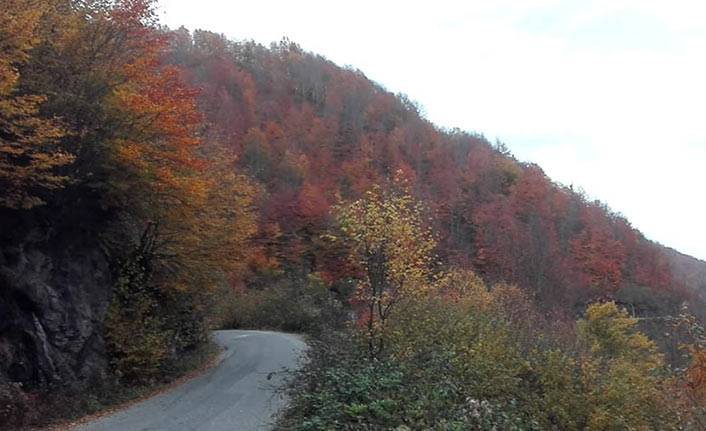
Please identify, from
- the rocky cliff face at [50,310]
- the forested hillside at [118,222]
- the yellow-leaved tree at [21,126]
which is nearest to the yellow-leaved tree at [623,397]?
the forested hillside at [118,222]

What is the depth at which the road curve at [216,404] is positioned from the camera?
13766mm

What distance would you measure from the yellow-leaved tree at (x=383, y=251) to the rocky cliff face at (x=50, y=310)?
7145 mm

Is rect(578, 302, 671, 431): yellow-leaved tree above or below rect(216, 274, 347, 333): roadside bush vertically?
above

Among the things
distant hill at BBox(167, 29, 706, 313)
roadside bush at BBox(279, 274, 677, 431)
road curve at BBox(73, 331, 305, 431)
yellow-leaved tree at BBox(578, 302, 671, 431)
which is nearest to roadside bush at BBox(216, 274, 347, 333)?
distant hill at BBox(167, 29, 706, 313)

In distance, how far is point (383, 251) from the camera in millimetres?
13656

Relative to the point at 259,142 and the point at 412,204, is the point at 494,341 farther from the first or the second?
the point at 259,142

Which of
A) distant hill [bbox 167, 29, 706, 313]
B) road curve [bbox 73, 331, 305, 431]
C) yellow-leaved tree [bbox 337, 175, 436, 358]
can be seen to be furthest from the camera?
distant hill [bbox 167, 29, 706, 313]

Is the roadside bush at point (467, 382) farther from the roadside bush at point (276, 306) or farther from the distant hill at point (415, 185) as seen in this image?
the distant hill at point (415, 185)

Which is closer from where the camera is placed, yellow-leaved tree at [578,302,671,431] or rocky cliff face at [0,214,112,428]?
yellow-leaved tree at [578,302,671,431]

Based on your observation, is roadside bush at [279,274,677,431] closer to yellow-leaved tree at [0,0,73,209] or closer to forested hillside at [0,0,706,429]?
forested hillside at [0,0,706,429]

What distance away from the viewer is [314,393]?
9.48 metres

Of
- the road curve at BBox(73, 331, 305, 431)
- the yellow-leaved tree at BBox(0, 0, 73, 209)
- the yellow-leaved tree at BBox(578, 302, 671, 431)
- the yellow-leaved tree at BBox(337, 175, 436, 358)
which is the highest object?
the yellow-leaved tree at BBox(0, 0, 73, 209)

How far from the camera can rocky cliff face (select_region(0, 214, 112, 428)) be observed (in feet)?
49.1

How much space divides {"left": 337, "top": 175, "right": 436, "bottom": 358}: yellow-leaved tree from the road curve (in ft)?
6.14
